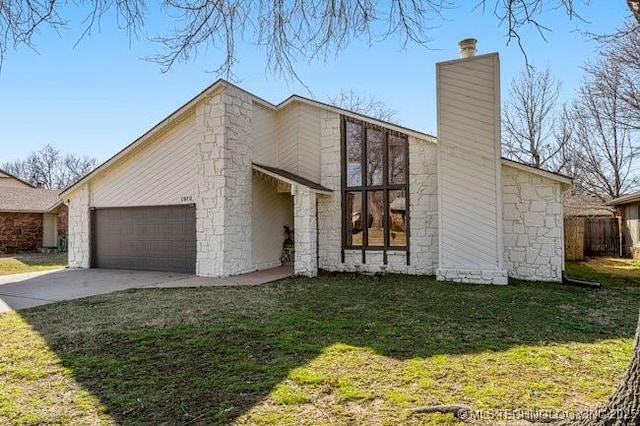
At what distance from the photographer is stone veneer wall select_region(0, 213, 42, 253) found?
19516 millimetres

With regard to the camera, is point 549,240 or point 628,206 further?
point 628,206

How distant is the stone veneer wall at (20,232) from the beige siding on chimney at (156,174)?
404 inches

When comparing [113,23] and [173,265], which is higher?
[113,23]

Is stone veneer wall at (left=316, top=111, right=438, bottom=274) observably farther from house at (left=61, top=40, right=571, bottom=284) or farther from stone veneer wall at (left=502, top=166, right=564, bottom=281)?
stone veneer wall at (left=502, top=166, right=564, bottom=281)

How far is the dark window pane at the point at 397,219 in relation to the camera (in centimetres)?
1086

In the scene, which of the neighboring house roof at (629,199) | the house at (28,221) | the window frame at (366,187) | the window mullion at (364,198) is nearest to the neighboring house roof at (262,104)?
the window frame at (366,187)

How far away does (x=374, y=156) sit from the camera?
11.3 metres

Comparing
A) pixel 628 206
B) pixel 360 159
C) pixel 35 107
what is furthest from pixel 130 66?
pixel 628 206

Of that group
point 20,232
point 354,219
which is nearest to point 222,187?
point 354,219

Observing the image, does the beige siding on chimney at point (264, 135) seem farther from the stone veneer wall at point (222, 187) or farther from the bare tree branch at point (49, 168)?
the bare tree branch at point (49, 168)

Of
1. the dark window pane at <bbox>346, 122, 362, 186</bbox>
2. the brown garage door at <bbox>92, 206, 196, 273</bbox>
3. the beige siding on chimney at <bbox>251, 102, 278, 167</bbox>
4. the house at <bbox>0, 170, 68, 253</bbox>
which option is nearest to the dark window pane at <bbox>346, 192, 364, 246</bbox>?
the dark window pane at <bbox>346, 122, 362, 186</bbox>

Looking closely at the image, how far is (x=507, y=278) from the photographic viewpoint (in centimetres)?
915

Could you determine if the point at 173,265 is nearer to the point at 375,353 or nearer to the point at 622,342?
the point at 375,353

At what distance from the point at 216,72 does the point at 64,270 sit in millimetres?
11747
